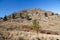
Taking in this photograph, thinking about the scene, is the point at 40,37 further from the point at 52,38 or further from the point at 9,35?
the point at 9,35

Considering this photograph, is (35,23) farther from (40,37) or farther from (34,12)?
(34,12)

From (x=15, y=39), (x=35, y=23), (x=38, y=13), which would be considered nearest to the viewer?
(x=15, y=39)

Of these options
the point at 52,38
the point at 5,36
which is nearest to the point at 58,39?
Result: the point at 52,38

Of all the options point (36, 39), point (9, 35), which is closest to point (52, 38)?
point (36, 39)

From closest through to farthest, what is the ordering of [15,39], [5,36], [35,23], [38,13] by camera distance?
[15,39], [5,36], [35,23], [38,13]

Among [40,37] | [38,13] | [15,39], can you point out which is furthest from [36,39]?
[38,13]

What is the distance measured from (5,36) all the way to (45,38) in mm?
Result: 12340

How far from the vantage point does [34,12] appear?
146125 millimetres

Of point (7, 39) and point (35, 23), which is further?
point (35, 23)

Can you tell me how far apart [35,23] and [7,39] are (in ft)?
48.2

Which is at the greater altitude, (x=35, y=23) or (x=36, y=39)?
(x=35, y=23)

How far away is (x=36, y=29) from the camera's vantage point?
57.2 m

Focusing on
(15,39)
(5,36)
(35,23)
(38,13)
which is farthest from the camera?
(38,13)

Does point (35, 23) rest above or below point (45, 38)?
above
